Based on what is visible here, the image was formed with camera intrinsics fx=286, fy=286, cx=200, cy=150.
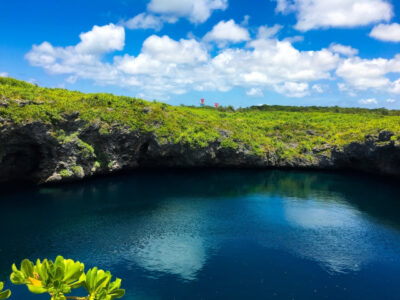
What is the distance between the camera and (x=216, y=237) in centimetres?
2189

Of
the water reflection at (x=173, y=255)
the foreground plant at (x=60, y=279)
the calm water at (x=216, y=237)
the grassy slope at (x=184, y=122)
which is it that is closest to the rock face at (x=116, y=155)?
the grassy slope at (x=184, y=122)

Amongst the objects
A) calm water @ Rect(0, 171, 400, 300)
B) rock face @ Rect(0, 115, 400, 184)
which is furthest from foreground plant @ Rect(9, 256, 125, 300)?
rock face @ Rect(0, 115, 400, 184)

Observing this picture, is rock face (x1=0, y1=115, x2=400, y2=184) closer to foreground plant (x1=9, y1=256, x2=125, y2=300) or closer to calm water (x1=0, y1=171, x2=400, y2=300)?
calm water (x1=0, y1=171, x2=400, y2=300)

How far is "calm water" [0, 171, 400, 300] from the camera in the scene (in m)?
16.3

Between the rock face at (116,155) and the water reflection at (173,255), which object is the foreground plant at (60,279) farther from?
the rock face at (116,155)

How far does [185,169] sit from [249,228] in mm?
23313

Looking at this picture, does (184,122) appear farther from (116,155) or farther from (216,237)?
(216,237)

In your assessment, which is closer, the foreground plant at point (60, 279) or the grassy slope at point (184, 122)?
the foreground plant at point (60, 279)

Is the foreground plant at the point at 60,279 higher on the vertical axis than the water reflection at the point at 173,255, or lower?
higher

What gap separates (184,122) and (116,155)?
1196 cm

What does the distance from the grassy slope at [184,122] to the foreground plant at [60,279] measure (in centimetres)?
3277

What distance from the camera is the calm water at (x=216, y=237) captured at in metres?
16.3

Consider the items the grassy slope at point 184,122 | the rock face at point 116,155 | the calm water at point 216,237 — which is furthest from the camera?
the grassy slope at point 184,122

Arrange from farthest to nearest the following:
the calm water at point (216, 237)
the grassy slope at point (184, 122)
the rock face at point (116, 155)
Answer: the grassy slope at point (184, 122), the rock face at point (116, 155), the calm water at point (216, 237)
